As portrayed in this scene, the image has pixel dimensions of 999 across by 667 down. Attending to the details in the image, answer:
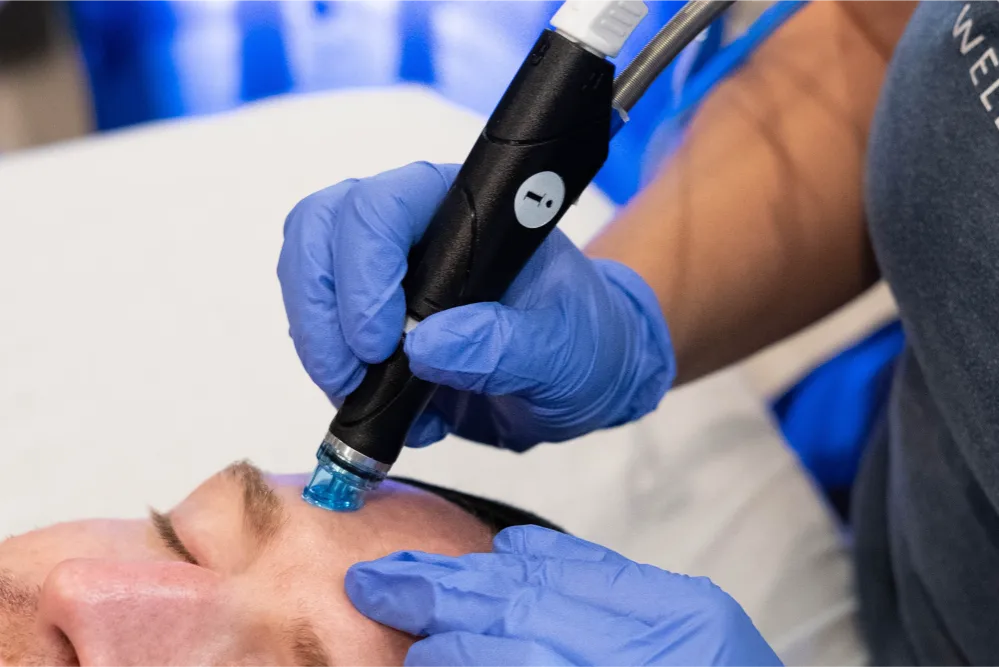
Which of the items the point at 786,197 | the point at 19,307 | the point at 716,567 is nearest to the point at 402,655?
the point at 716,567

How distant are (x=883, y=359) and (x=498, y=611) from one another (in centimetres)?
93

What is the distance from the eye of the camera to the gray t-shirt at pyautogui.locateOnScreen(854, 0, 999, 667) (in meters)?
0.75

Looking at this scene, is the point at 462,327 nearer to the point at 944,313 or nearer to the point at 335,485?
the point at 335,485

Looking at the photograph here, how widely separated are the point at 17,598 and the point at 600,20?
665 millimetres

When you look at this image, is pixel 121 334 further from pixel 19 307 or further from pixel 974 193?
pixel 974 193

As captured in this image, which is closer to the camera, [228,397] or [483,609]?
[483,609]

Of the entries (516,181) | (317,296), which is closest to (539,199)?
(516,181)

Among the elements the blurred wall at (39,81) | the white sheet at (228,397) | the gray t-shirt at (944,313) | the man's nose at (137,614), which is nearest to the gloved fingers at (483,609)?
the man's nose at (137,614)

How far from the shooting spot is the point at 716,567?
123cm

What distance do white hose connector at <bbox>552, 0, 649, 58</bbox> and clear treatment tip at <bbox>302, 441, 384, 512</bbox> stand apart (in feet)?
1.25

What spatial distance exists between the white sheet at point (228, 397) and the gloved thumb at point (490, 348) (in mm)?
504

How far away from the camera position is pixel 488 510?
0.91m

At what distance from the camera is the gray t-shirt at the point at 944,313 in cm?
75

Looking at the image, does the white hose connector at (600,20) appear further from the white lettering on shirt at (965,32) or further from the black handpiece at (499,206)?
the white lettering on shirt at (965,32)
